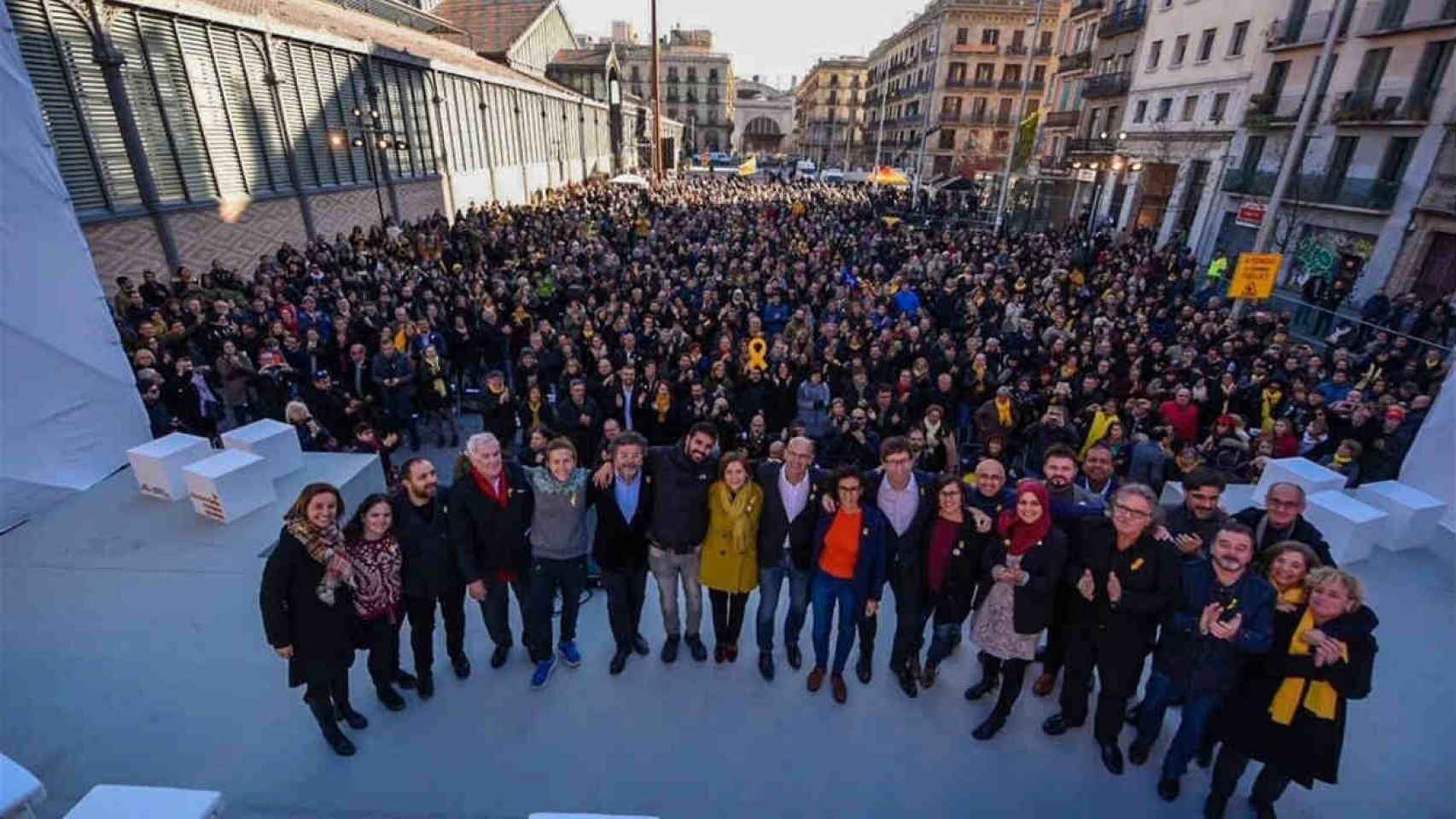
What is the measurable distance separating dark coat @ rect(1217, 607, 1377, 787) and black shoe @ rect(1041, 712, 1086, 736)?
83 centimetres

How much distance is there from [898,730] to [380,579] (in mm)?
3235

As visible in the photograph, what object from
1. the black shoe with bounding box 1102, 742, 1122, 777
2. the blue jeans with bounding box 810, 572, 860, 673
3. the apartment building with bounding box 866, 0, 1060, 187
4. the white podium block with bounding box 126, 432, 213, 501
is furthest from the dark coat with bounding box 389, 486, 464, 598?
the apartment building with bounding box 866, 0, 1060, 187

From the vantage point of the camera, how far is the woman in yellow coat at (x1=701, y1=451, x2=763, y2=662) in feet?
13.1

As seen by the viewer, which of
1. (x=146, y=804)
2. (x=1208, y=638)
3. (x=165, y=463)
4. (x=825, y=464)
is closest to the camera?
(x=146, y=804)

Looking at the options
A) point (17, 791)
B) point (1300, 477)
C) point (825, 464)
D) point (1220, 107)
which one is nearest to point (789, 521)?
point (825, 464)

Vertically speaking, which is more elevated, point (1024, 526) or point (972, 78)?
point (972, 78)

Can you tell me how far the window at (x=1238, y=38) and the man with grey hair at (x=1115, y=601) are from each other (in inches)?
1133

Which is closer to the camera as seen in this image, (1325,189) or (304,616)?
(304,616)

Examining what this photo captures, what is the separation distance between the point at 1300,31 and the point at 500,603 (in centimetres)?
2968

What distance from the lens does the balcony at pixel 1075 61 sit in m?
32.7

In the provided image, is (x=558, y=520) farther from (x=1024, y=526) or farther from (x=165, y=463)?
(x=165, y=463)

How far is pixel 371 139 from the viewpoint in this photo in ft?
62.5

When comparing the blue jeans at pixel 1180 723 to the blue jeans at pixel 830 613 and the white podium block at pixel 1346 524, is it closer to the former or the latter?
the blue jeans at pixel 830 613

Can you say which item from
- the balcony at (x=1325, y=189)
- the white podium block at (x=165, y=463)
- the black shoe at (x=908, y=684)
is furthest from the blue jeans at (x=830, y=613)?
the balcony at (x=1325, y=189)
